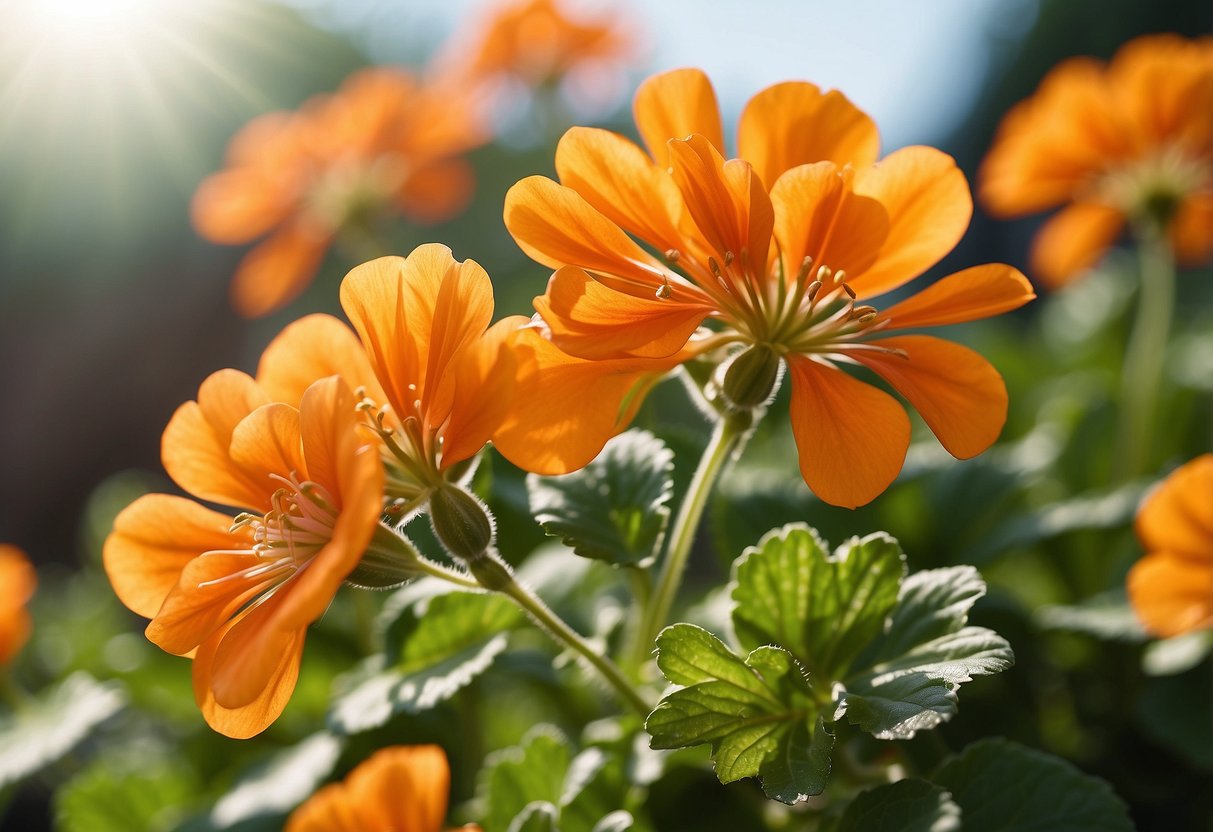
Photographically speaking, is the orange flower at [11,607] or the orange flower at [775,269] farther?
the orange flower at [11,607]

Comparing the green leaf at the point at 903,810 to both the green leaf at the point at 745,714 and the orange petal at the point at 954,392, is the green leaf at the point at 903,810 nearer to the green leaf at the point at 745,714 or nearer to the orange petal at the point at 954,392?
the green leaf at the point at 745,714

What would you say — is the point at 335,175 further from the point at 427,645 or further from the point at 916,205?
the point at 916,205

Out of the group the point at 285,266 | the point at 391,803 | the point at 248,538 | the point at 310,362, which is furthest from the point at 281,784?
the point at 285,266

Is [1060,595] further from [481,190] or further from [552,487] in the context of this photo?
[481,190]

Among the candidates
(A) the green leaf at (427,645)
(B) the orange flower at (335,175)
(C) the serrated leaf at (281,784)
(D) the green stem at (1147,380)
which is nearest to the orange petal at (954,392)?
(A) the green leaf at (427,645)

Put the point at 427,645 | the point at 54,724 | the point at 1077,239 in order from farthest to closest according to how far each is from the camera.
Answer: the point at 1077,239, the point at 54,724, the point at 427,645
